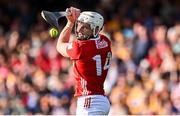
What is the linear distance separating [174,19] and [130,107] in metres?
2.91

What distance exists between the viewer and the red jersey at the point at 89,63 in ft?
29.3

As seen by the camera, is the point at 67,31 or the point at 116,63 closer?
the point at 67,31

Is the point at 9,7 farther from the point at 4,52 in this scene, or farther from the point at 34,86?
the point at 34,86

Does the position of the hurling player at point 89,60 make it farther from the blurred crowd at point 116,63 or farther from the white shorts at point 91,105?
the blurred crowd at point 116,63

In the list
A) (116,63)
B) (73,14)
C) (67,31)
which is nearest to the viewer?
(73,14)

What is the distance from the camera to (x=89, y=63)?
29.4 ft

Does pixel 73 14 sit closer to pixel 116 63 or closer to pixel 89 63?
pixel 89 63

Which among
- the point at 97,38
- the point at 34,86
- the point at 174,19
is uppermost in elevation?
the point at 97,38

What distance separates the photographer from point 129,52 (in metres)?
16.2

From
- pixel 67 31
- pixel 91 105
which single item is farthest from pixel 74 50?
pixel 91 105

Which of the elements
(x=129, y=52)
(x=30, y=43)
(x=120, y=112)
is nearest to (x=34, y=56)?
(x=30, y=43)

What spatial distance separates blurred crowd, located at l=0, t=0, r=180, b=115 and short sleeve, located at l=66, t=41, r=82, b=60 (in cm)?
529

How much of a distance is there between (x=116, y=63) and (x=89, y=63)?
23.1 feet

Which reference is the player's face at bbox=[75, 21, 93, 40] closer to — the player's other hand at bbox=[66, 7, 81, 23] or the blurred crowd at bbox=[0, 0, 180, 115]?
the player's other hand at bbox=[66, 7, 81, 23]
